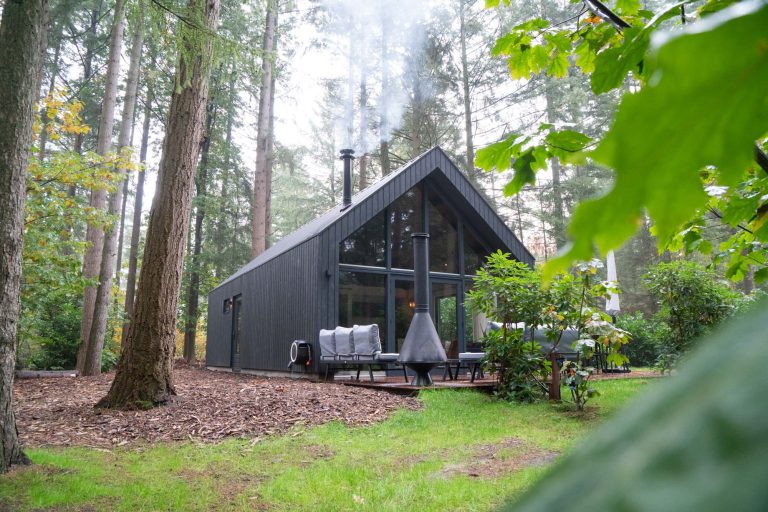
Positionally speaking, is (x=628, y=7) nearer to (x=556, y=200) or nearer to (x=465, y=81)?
(x=465, y=81)

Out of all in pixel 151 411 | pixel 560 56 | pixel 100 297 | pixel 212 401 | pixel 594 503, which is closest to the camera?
pixel 594 503

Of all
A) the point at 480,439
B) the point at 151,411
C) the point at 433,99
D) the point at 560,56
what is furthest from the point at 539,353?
the point at 433,99

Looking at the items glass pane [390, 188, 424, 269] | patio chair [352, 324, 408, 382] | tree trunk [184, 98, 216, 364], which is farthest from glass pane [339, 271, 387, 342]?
tree trunk [184, 98, 216, 364]

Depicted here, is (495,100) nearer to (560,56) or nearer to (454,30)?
(454,30)

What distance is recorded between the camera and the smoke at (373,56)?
2077 centimetres

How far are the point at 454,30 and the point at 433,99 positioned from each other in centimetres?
283

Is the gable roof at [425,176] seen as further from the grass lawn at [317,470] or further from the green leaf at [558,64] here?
the green leaf at [558,64]

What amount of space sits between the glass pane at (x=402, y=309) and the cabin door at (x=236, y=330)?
5602 millimetres

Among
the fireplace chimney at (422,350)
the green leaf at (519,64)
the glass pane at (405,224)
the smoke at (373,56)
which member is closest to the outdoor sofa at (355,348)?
the fireplace chimney at (422,350)

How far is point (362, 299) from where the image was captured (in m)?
11.2

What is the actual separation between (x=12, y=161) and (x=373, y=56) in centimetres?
2029

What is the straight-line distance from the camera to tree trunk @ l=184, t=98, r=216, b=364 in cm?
1944

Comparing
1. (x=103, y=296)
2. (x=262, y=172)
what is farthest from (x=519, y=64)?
(x=262, y=172)

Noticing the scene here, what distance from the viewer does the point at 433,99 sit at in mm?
20594
